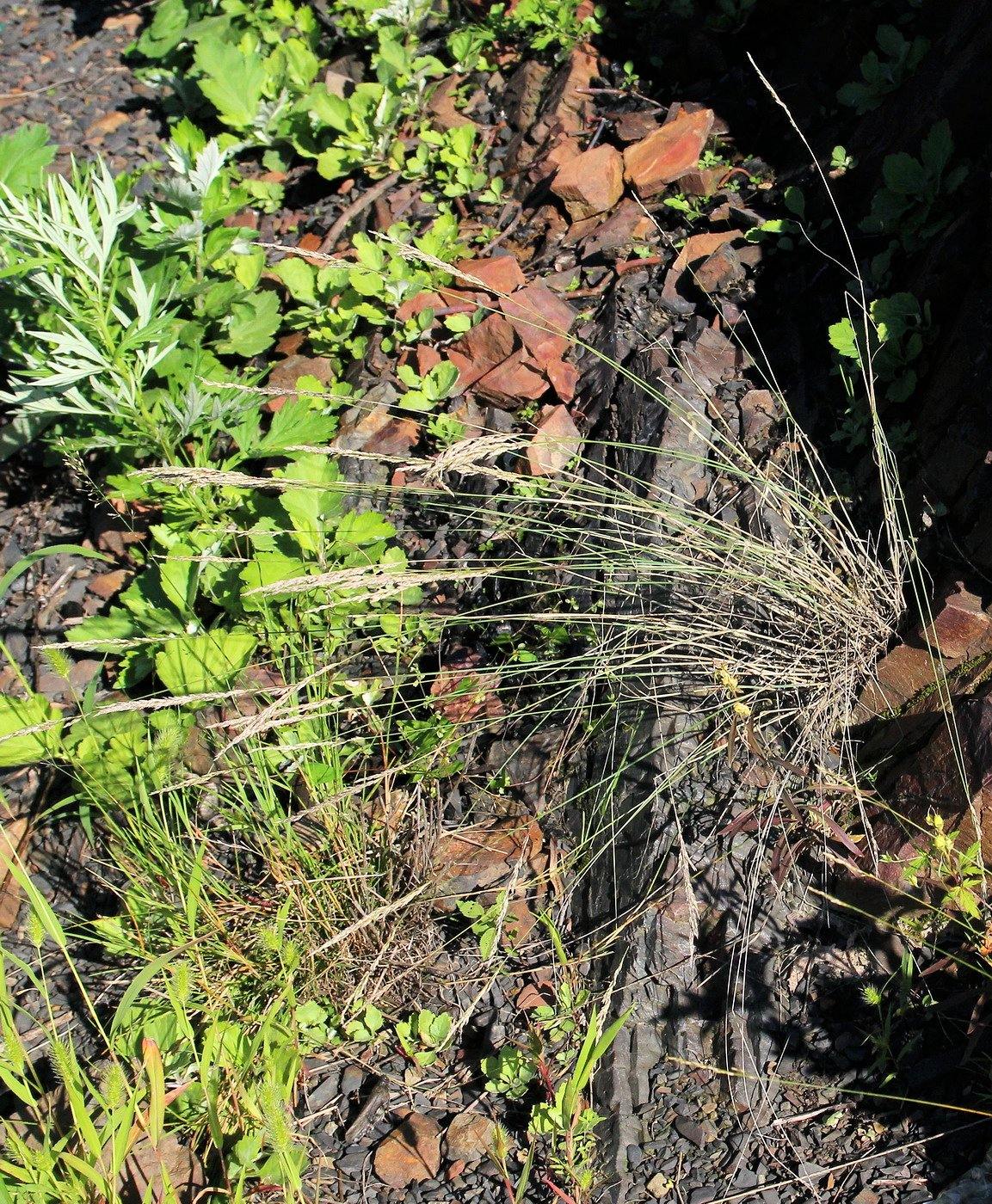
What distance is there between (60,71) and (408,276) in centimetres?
287

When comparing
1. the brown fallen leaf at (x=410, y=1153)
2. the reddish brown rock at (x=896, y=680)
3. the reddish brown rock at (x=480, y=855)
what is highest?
the reddish brown rock at (x=896, y=680)

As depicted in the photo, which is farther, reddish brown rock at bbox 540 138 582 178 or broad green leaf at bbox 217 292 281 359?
reddish brown rock at bbox 540 138 582 178

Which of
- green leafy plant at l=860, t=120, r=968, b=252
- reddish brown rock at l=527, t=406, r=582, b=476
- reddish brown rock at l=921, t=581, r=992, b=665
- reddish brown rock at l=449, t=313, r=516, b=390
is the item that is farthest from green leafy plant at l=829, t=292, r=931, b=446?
reddish brown rock at l=449, t=313, r=516, b=390

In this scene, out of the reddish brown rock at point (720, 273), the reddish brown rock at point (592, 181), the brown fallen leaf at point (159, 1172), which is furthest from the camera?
the reddish brown rock at point (592, 181)

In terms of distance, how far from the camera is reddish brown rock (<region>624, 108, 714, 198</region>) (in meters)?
2.93

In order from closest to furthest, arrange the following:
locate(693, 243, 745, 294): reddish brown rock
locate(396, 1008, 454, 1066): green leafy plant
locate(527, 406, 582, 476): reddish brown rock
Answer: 1. locate(396, 1008, 454, 1066): green leafy plant
2. locate(527, 406, 582, 476): reddish brown rock
3. locate(693, 243, 745, 294): reddish brown rock

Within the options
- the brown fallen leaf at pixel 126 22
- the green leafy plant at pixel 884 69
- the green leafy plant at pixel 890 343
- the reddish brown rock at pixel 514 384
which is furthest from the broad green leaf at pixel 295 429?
the brown fallen leaf at pixel 126 22

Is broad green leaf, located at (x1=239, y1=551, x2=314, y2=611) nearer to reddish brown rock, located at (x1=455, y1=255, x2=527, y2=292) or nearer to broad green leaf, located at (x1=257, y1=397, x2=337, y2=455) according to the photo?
broad green leaf, located at (x1=257, y1=397, x2=337, y2=455)

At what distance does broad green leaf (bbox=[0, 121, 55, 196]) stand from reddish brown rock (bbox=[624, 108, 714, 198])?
1646mm

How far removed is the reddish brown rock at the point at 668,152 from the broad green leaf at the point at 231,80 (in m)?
1.39

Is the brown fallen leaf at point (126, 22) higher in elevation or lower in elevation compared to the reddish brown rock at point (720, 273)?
lower

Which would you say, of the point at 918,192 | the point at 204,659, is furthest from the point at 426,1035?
the point at 918,192

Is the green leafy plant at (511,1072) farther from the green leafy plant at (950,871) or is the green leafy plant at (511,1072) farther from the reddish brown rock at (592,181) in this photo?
the reddish brown rock at (592,181)

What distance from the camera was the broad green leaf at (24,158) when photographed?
108 inches
